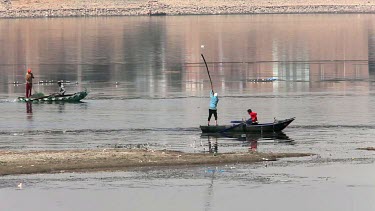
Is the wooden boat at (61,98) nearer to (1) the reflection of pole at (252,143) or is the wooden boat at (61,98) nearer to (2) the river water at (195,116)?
(2) the river water at (195,116)

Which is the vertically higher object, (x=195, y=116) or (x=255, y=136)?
(x=195, y=116)

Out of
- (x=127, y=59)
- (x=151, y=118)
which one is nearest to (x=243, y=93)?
(x=151, y=118)

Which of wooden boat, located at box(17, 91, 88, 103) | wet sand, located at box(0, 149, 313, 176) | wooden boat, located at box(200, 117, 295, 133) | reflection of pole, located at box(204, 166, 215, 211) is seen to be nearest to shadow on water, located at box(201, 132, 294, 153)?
wooden boat, located at box(200, 117, 295, 133)

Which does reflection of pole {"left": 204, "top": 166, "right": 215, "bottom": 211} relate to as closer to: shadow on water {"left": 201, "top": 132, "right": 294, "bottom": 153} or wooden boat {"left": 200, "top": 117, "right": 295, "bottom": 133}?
shadow on water {"left": 201, "top": 132, "right": 294, "bottom": 153}

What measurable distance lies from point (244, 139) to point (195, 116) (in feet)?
Answer: 34.6

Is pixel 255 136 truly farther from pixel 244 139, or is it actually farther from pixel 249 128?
pixel 244 139

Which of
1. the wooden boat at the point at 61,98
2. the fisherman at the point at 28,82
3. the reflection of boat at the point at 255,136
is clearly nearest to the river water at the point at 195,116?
the reflection of boat at the point at 255,136

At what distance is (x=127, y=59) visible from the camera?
4122 inches

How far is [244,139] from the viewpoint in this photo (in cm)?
4488

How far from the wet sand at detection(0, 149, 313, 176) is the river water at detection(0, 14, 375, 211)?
0.72m

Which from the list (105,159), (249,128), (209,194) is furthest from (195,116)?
(209,194)

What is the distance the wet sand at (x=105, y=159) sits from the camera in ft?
119

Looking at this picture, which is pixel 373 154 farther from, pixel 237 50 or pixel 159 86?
pixel 237 50

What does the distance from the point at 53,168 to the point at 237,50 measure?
79.8m
